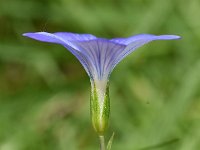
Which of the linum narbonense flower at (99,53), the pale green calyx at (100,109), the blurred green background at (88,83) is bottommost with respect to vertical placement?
the pale green calyx at (100,109)

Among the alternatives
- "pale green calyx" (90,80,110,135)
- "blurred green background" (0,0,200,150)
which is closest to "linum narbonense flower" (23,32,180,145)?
"pale green calyx" (90,80,110,135)

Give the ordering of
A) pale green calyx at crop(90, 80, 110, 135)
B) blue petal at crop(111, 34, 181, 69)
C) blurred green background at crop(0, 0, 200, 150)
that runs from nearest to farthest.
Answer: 1. blue petal at crop(111, 34, 181, 69)
2. pale green calyx at crop(90, 80, 110, 135)
3. blurred green background at crop(0, 0, 200, 150)

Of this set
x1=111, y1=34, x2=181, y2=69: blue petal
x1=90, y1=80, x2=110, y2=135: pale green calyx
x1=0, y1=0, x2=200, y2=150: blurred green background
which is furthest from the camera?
x1=0, y1=0, x2=200, y2=150: blurred green background

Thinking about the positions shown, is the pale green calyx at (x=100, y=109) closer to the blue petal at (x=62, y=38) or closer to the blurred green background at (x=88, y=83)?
the blue petal at (x=62, y=38)

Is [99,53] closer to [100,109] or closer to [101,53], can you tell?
[101,53]

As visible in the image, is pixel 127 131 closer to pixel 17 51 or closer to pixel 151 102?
pixel 151 102

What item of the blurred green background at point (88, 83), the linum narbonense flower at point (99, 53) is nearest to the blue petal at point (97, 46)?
the linum narbonense flower at point (99, 53)

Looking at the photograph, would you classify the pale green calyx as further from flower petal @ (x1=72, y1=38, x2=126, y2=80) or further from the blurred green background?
the blurred green background

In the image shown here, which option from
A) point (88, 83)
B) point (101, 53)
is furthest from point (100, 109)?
point (88, 83)
